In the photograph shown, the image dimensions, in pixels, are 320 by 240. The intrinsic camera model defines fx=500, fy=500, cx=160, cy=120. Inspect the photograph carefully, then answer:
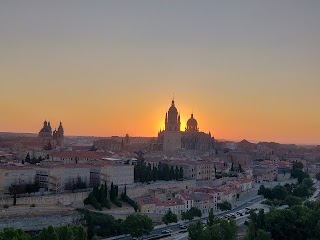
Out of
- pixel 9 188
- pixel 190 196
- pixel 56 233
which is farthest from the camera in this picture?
pixel 190 196

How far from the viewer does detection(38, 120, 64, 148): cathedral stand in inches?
2084

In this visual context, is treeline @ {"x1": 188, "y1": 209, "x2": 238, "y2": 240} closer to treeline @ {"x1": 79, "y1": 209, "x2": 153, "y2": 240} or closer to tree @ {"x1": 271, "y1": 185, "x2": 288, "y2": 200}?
treeline @ {"x1": 79, "y1": 209, "x2": 153, "y2": 240}

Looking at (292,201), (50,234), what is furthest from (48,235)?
(292,201)

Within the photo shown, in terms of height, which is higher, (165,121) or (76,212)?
(165,121)

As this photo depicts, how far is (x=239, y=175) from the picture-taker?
151 feet

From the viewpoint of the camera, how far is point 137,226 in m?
23.7

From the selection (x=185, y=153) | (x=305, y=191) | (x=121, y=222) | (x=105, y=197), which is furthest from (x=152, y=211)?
(x=185, y=153)

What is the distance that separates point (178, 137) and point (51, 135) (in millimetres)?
14676

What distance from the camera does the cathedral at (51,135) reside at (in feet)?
174

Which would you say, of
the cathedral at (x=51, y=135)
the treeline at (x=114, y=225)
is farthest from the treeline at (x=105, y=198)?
the cathedral at (x=51, y=135)

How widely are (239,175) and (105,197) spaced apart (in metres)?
20.8

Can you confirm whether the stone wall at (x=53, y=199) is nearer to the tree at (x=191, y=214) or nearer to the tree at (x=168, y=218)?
the tree at (x=168, y=218)

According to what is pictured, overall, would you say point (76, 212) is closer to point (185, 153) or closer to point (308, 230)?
point (308, 230)

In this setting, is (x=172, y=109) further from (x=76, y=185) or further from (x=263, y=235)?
(x=263, y=235)
